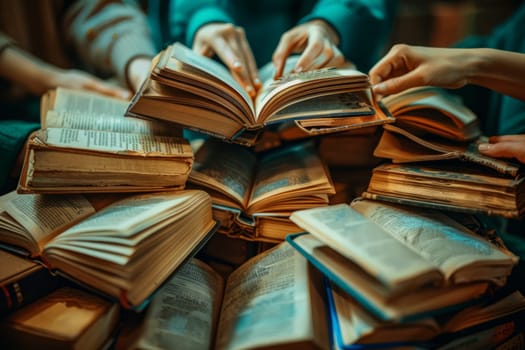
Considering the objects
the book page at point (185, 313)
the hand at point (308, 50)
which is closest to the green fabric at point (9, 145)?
the book page at point (185, 313)

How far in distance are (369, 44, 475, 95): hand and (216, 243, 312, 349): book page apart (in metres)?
0.44

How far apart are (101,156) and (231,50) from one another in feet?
1.46

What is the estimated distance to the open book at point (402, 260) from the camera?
56 centimetres

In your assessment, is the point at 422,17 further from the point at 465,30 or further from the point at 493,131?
the point at 493,131

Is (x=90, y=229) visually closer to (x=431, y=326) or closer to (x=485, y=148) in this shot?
(x=431, y=326)

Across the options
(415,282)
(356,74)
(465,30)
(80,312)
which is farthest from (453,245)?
(465,30)

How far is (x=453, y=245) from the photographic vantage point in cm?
66

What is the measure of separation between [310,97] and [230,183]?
10.3 inches

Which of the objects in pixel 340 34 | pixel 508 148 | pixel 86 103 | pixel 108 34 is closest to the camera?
pixel 508 148

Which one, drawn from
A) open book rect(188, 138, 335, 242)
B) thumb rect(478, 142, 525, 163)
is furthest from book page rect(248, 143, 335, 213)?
thumb rect(478, 142, 525, 163)

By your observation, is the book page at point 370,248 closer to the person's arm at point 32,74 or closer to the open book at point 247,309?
the open book at point 247,309

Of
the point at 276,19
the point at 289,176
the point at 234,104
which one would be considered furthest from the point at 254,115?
the point at 276,19

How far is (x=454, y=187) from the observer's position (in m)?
0.75

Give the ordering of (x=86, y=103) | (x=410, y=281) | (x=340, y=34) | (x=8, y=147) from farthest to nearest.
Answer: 1. (x=340, y=34)
2. (x=86, y=103)
3. (x=8, y=147)
4. (x=410, y=281)
